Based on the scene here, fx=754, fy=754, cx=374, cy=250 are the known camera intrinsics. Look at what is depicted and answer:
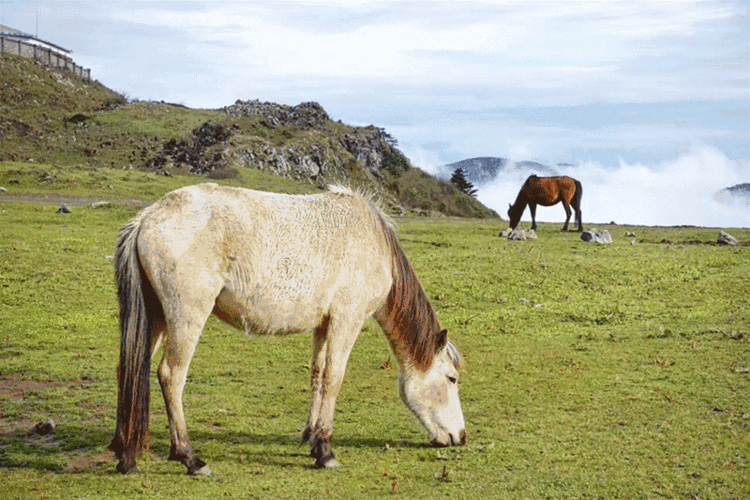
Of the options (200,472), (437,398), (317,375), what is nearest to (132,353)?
(200,472)

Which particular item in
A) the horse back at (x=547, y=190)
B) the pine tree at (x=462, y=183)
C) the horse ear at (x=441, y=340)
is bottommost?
the horse ear at (x=441, y=340)

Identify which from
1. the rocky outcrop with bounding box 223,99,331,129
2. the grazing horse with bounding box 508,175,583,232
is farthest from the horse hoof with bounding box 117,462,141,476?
the rocky outcrop with bounding box 223,99,331,129

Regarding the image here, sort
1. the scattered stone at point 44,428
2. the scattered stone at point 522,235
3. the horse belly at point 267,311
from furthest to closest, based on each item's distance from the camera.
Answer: the scattered stone at point 522,235, the scattered stone at point 44,428, the horse belly at point 267,311

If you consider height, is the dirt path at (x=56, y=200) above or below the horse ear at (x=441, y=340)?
above

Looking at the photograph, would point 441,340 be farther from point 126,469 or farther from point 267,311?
point 126,469

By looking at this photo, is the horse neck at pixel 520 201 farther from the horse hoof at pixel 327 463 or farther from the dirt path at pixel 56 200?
the horse hoof at pixel 327 463

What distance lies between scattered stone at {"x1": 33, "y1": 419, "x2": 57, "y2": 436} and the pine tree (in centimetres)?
7639

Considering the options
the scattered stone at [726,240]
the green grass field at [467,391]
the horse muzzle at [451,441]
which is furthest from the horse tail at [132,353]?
the scattered stone at [726,240]

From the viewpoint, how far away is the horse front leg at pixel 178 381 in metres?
7.07

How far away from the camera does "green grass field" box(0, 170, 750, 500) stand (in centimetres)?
723

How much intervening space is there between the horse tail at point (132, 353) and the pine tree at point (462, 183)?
3038 inches

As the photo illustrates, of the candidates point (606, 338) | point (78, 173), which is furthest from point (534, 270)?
point (78, 173)

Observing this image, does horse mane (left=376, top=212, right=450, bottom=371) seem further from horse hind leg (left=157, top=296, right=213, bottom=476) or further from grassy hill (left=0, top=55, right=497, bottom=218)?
grassy hill (left=0, top=55, right=497, bottom=218)

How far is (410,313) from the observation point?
845cm
